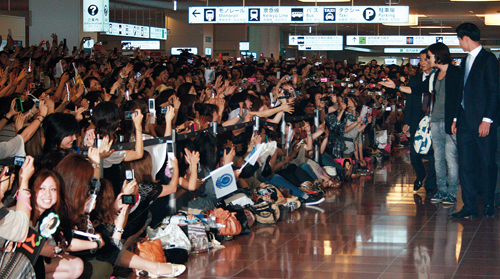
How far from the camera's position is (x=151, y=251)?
4.52 m

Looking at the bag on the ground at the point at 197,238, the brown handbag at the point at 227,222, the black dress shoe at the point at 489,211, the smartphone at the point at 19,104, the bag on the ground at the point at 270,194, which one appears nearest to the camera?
the smartphone at the point at 19,104

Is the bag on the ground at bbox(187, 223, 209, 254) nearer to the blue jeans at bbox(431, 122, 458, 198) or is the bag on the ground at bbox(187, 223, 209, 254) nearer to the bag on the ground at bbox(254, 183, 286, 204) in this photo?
the bag on the ground at bbox(254, 183, 286, 204)

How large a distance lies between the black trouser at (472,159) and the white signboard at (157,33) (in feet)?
59.1

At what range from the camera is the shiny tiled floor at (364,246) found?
4562 millimetres

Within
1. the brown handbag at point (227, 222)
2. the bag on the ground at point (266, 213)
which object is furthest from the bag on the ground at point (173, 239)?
the bag on the ground at point (266, 213)

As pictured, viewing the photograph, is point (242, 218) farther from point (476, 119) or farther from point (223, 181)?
point (476, 119)

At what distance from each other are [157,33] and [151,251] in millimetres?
19502

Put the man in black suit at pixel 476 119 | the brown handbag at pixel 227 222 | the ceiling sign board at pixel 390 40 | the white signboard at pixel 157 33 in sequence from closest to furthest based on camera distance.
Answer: the brown handbag at pixel 227 222, the man in black suit at pixel 476 119, the white signboard at pixel 157 33, the ceiling sign board at pixel 390 40

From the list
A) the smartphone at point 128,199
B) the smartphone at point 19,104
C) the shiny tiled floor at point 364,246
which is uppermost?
the smartphone at point 19,104

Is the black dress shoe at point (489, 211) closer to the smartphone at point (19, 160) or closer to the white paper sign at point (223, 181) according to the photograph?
the white paper sign at point (223, 181)

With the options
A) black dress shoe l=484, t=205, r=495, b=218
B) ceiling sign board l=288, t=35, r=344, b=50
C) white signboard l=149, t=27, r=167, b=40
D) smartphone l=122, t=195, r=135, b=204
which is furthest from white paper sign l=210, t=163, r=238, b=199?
white signboard l=149, t=27, r=167, b=40

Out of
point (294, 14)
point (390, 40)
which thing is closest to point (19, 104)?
point (294, 14)

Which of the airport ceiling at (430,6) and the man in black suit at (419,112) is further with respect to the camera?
the airport ceiling at (430,6)

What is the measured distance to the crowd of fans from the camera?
11.6ft
